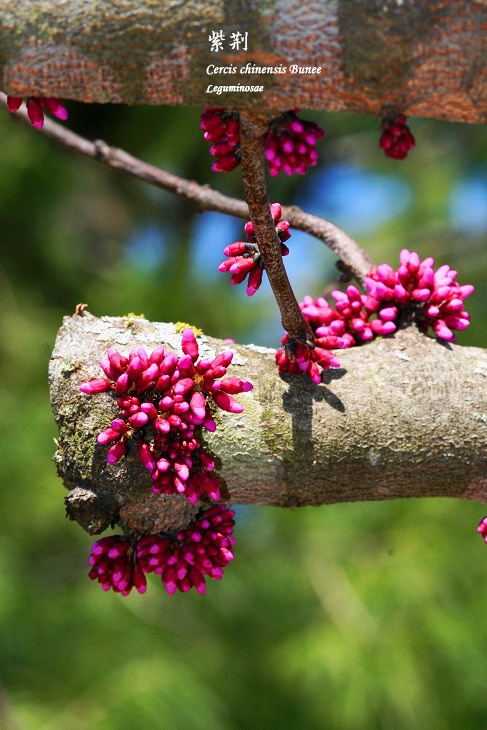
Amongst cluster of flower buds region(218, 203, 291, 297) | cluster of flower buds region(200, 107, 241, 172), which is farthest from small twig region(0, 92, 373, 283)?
cluster of flower buds region(200, 107, 241, 172)

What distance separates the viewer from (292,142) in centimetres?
184

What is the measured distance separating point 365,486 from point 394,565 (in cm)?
292

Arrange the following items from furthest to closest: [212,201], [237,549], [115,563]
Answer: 1. [237,549]
2. [212,201]
3. [115,563]

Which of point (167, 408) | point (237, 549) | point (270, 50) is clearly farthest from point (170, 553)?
point (237, 549)

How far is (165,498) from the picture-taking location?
1.83 metres

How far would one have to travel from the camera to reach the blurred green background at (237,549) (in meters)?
4.03

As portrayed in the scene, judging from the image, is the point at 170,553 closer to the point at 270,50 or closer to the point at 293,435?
the point at 293,435

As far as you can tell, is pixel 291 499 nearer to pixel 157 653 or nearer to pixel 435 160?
pixel 157 653

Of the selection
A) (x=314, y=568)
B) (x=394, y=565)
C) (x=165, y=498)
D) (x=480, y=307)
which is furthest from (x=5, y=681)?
(x=480, y=307)

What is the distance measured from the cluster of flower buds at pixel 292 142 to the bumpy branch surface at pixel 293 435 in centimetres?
58

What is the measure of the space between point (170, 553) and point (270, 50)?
1446 millimetres

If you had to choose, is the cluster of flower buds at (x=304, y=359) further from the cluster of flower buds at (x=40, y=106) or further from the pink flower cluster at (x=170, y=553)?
the cluster of flower buds at (x=40, y=106)

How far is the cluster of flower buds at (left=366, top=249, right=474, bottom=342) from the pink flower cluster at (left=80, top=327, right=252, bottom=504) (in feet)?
2.69

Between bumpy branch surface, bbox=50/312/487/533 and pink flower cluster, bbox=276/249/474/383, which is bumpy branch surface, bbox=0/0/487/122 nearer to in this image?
bumpy branch surface, bbox=50/312/487/533
